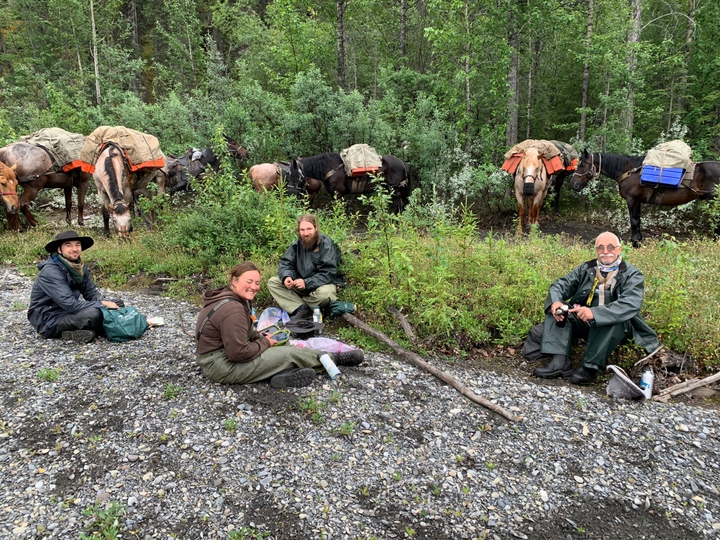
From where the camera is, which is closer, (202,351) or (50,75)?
(202,351)

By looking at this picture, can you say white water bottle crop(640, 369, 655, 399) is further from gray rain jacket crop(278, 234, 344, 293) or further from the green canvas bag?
the green canvas bag

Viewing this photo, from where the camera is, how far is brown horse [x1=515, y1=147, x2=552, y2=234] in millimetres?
11266

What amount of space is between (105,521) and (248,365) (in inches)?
68.8

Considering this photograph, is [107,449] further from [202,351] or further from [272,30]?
[272,30]

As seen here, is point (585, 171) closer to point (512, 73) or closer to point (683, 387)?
point (512, 73)

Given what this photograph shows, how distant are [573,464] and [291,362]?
2672 millimetres

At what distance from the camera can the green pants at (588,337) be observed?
4684 mm

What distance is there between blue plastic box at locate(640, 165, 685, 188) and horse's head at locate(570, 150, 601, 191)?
1.14m

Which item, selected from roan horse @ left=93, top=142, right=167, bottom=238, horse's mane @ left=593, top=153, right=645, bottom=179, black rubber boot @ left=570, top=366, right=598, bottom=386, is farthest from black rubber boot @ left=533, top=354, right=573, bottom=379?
roan horse @ left=93, top=142, right=167, bottom=238

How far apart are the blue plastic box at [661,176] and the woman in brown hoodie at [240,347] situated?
948cm

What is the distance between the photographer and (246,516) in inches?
119

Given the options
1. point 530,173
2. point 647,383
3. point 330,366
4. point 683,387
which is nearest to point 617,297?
point 647,383

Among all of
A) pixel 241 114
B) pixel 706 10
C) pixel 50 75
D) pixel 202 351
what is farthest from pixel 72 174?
pixel 706 10

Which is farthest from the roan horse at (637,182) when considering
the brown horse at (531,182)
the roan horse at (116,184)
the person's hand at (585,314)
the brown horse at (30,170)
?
the brown horse at (30,170)
